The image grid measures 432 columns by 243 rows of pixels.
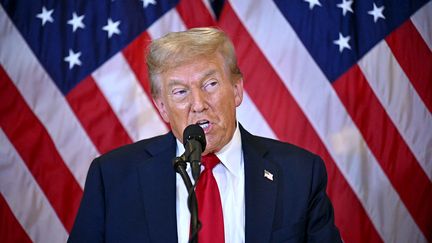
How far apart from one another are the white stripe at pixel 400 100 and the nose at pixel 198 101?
169 centimetres

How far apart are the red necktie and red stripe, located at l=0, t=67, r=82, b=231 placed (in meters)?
1.57

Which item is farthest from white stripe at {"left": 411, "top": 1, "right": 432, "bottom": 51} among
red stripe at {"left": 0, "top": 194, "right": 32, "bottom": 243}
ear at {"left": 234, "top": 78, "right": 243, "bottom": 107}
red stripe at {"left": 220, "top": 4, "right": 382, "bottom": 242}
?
red stripe at {"left": 0, "top": 194, "right": 32, "bottom": 243}

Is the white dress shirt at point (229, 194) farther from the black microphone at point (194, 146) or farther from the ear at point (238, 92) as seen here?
the black microphone at point (194, 146)

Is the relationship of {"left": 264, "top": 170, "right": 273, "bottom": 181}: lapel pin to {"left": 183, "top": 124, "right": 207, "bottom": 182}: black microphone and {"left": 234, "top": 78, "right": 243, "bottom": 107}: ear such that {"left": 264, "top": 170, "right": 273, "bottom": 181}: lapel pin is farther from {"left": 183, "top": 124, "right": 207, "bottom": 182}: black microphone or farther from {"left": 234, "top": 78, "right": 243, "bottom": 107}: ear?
{"left": 183, "top": 124, "right": 207, "bottom": 182}: black microphone

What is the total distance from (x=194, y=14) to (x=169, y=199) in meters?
1.66

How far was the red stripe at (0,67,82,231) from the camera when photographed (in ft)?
10.8

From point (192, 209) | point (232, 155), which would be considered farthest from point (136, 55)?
point (192, 209)

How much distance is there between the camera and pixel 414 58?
337cm

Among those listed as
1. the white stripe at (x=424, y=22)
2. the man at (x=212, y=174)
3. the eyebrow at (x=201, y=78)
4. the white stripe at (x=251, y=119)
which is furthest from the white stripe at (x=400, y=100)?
the eyebrow at (x=201, y=78)

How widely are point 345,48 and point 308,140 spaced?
Answer: 0.59 meters

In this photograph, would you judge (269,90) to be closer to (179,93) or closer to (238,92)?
(238,92)

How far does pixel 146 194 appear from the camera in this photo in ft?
6.68

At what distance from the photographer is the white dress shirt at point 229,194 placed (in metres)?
1.97

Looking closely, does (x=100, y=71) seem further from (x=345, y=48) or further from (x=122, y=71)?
(x=345, y=48)
